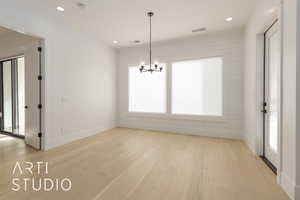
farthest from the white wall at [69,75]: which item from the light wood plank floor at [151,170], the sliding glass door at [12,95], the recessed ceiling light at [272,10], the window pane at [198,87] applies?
the recessed ceiling light at [272,10]

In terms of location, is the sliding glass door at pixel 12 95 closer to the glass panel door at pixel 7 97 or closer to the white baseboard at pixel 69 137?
the glass panel door at pixel 7 97

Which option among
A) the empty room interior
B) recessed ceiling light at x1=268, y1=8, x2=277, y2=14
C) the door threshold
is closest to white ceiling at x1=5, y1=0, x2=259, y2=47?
the empty room interior

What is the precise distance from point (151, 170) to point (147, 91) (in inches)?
139

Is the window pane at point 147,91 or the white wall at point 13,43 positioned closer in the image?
the white wall at point 13,43

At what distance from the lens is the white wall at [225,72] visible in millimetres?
4383

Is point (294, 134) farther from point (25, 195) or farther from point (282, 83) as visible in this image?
point (25, 195)

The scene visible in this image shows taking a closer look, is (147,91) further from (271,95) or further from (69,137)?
(271,95)

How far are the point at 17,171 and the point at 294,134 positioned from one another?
412 cm

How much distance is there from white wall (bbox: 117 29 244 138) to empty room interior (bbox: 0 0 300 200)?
32 millimetres

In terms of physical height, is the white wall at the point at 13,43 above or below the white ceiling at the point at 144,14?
below

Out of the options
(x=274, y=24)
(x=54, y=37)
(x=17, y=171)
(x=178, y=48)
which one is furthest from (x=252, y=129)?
(x=54, y=37)

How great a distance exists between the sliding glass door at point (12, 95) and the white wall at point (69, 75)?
2.26 metres

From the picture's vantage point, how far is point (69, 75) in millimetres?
4172

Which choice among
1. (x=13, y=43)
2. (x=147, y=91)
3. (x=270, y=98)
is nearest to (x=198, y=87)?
(x=147, y=91)
